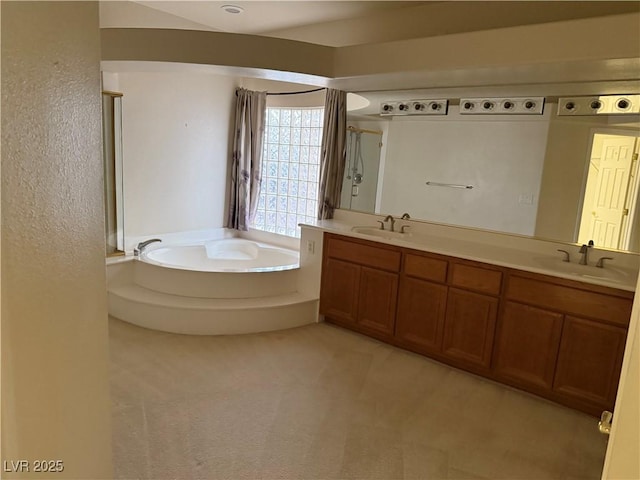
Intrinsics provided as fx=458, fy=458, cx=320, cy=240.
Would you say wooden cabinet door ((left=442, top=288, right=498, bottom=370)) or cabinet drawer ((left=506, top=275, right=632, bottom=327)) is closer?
cabinet drawer ((left=506, top=275, right=632, bottom=327))

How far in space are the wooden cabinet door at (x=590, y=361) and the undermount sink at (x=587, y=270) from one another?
11.3 inches

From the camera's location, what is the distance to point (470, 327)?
3.33 meters

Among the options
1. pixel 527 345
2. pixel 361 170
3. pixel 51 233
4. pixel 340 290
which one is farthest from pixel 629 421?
pixel 361 170

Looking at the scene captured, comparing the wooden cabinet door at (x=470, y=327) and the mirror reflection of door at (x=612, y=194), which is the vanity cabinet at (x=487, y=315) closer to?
the wooden cabinet door at (x=470, y=327)

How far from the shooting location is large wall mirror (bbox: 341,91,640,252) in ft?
10.2

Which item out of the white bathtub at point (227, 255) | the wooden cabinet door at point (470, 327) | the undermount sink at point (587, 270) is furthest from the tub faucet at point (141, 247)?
the undermount sink at point (587, 270)

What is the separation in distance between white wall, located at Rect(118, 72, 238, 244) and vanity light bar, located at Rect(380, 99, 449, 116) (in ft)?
6.87

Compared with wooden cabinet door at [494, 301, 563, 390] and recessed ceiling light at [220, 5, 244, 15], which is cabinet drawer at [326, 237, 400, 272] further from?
recessed ceiling light at [220, 5, 244, 15]

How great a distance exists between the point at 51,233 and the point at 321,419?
2274 millimetres

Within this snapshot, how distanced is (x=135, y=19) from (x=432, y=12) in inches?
105

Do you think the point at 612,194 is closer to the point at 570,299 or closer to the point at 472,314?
the point at 570,299

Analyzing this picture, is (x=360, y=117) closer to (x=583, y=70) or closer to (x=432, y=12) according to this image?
(x=432, y=12)

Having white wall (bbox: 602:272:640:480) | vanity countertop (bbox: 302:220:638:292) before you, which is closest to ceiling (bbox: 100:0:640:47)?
vanity countertop (bbox: 302:220:638:292)

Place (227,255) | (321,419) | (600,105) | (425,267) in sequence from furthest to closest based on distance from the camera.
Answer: (227,255), (425,267), (600,105), (321,419)
